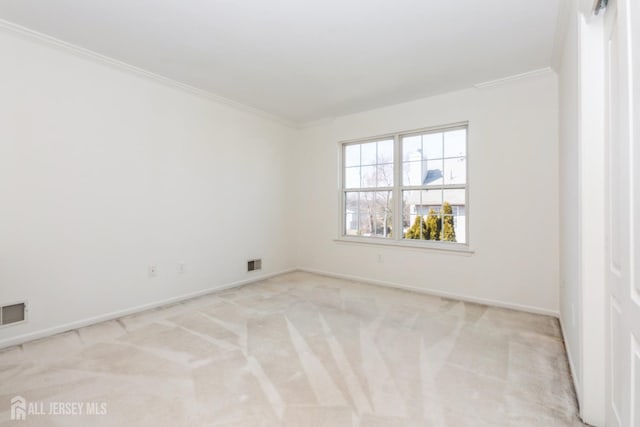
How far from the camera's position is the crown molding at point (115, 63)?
2398mm

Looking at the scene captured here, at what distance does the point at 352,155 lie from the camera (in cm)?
476

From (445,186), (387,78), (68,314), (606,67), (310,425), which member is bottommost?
(310,425)

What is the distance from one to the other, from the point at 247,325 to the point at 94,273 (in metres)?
1.58

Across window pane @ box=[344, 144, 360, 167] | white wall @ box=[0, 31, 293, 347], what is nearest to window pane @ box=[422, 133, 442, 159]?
window pane @ box=[344, 144, 360, 167]

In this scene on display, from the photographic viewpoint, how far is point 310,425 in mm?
1497

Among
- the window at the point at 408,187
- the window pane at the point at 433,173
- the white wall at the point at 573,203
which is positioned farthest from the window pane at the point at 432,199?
the white wall at the point at 573,203

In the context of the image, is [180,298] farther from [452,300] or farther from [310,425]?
[452,300]

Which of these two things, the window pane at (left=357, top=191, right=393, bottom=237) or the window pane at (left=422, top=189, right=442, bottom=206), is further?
the window pane at (left=357, top=191, right=393, bottom=237)

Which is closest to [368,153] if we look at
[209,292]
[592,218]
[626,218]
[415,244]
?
[415,244]

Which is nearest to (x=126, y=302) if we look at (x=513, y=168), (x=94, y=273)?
(x=94, y=273)

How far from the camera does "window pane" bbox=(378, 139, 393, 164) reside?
4.33 m

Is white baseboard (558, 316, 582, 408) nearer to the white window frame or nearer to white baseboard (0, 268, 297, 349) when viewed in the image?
the white window frame

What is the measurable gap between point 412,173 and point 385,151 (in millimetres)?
560

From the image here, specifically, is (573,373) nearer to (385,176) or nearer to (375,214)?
(375,214)
